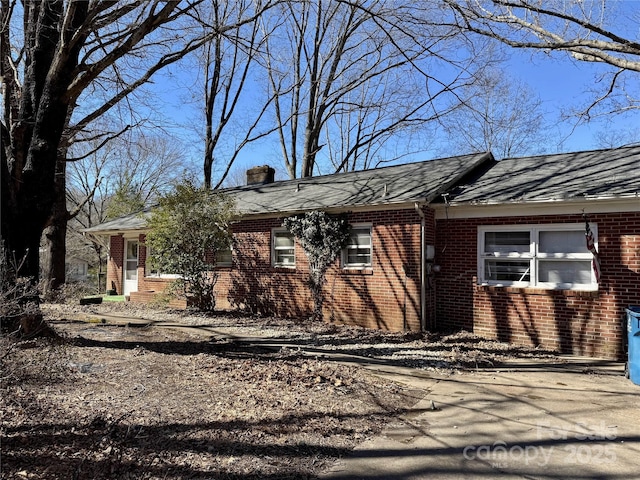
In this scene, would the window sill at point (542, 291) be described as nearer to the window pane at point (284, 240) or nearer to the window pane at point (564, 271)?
the window pane at point (564, 271)

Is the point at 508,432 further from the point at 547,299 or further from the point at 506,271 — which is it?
the point at 506,271

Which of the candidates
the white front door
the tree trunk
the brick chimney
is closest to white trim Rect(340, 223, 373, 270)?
the brick chimney

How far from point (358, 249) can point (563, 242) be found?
14.4 ft

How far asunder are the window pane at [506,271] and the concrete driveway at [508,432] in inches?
108

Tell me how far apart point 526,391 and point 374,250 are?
5.14 m

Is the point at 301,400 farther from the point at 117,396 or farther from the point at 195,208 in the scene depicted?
the point at 195,208

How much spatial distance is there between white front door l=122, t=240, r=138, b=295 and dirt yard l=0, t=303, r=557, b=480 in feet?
27.7

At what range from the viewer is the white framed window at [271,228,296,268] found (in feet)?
39.7

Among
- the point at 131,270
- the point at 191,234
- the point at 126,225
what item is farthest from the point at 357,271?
the point at 131,270

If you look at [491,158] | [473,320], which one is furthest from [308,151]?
[473,320]

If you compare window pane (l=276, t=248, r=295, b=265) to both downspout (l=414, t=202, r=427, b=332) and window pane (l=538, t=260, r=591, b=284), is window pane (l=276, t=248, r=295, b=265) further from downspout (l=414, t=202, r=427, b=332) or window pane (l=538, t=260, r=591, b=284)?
window pane (l=538, t=260, r=591, b=284)

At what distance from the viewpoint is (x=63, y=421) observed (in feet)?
13.4

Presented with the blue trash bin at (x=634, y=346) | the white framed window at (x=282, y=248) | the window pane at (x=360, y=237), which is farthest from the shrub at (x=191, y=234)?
the blue trash bin at (x=634, y=346)

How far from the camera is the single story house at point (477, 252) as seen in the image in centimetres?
795
